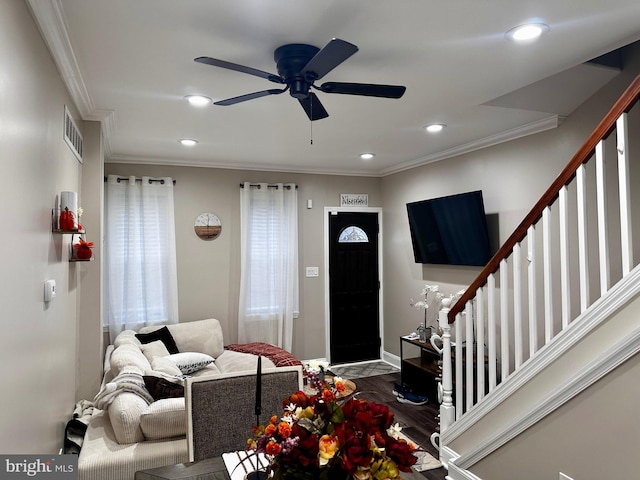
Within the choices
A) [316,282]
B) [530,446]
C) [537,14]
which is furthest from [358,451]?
[316,282]

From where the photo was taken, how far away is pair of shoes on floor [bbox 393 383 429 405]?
4.33 metres

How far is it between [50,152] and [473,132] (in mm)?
3337

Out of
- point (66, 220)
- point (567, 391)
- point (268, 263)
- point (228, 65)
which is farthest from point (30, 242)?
point (268, 263)

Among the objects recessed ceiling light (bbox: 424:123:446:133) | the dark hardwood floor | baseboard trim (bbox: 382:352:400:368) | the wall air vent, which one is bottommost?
the dark hardwood floor

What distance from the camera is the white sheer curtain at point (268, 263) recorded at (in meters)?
5.04

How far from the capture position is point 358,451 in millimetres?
974

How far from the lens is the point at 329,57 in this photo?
176 centimetres

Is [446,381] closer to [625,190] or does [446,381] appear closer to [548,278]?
[548,278]

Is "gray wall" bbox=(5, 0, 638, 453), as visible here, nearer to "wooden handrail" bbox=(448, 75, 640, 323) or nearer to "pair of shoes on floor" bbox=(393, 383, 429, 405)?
"pair of shoes on floor" bbox=(393, 383, 429, 405)

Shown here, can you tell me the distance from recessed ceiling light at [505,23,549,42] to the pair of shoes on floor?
350cm

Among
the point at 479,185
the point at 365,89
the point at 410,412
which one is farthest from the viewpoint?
the point at 479,185

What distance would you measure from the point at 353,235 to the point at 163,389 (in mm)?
3651

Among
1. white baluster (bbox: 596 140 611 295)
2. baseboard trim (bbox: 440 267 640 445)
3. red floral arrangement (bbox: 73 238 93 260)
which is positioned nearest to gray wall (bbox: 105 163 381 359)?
red floral arrangement (bbox: 73 238 93 260)

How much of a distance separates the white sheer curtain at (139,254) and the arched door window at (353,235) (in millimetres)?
2201
